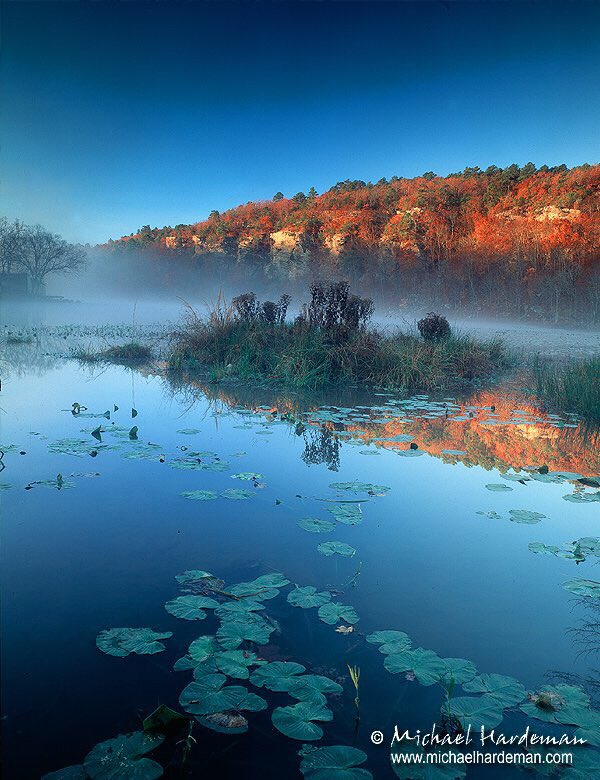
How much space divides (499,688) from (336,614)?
0.73 m

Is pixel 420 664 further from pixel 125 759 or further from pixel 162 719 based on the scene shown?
pixel 125 759

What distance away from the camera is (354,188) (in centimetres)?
4784

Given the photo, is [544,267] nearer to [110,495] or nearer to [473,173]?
[473,173]

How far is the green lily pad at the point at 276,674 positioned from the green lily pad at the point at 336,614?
374mm

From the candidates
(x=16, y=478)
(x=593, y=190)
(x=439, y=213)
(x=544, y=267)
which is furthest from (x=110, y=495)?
(x=439, y=213)

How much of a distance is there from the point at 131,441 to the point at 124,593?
3.09 metres

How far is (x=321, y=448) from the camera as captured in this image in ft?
18.1

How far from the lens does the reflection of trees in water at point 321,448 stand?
503 cm

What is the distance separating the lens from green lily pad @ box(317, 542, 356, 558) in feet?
10.0

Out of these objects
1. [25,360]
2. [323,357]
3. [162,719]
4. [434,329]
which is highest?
[434,329]

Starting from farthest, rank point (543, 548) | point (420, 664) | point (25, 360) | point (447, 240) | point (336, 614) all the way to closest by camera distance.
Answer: point (447, 240), point (25, 360), point (543, 548), point (336, 614), point (420, 664)

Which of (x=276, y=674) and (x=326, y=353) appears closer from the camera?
(x=276, y=674)

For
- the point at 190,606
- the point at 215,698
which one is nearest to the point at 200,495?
the point at 190,606

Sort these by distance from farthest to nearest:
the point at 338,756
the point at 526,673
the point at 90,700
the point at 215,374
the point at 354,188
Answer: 1. the point at 354,188
2. the point at 215,374
3. the point at 526,673
4. the point at 90,700
5. the point at 338,756
